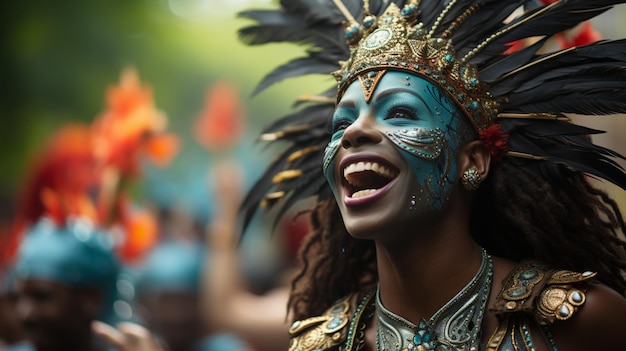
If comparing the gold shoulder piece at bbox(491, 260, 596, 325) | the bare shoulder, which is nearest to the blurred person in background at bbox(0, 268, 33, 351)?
the gold shoulder piece at bbox(491, 260, 596, 325)

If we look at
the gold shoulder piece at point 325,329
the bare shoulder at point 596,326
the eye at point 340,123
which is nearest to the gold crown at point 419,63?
the eye at point 340,123

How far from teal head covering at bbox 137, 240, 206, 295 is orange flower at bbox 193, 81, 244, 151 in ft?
3.00

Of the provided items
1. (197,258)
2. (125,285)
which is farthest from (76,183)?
(125,285)

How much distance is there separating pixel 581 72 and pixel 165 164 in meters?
5.20

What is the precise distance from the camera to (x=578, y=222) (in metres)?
2.68

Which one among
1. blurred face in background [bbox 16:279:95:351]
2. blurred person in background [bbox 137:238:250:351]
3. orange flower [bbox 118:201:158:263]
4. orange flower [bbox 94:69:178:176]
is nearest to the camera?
blurred face in background [bbox 16:279:95:351]

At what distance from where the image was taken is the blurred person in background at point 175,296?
267 inches

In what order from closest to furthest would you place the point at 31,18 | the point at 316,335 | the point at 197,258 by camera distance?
the point at 316,335, the point at 197,258, the point at 31,18

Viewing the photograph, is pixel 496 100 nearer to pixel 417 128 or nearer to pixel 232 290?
pixel 417 128

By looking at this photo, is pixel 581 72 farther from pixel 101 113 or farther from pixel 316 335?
pixel 101 113

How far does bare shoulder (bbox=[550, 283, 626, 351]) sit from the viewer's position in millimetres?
2434

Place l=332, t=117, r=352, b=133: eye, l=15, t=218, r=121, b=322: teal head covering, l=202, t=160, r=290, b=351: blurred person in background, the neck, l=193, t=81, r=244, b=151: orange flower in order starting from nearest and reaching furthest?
the neck → l=332, t=117, r=352, b=133: eye → l=15, t=218, r=121, b=322: teal head covering → l=202, t=160, r=290, b=351: blurred person in background → l=193, t=81, r=244, b=151: orange flower

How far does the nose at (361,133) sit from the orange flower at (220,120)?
4394 mm

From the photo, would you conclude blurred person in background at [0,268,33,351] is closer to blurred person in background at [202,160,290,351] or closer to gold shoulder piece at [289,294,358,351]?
blurred person in background at [202,160,290,351]
